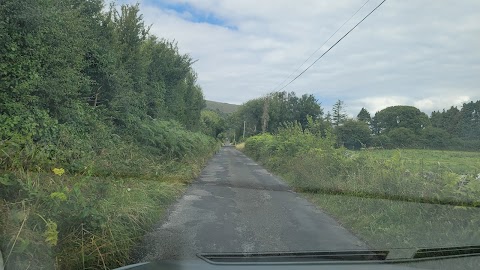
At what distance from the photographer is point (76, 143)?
8758 millimetres

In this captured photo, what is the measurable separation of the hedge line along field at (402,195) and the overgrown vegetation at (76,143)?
4059 millimetres

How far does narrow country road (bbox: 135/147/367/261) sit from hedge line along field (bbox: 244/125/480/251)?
579 mm

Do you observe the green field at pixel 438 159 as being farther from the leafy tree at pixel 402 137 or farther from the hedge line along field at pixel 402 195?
the leafy tree at pixel 402 137

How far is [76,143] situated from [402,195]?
6.73m

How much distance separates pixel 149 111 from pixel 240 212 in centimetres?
1151

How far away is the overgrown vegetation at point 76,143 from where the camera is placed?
4902 mm

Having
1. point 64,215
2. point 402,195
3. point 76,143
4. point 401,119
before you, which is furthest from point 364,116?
point 64,215

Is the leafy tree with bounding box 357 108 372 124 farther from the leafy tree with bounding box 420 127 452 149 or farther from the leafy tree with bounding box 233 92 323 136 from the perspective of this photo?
the leafy tree with bounding box 233 92 323 136

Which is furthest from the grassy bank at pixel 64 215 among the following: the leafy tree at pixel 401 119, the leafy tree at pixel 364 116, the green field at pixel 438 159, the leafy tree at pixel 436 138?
the leafy tree at pixel 364 116

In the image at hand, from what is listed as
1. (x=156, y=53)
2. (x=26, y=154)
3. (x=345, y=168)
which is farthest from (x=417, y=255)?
(x=156, y=53)

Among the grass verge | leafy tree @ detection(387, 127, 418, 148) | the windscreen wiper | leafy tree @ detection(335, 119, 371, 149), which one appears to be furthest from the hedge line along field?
the grass verge

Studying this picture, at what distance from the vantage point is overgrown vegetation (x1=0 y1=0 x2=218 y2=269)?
4.90 m

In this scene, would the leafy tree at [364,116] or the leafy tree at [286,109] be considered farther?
the leafy tree at [286,109]

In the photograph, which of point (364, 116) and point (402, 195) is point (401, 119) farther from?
point (402, 195)
